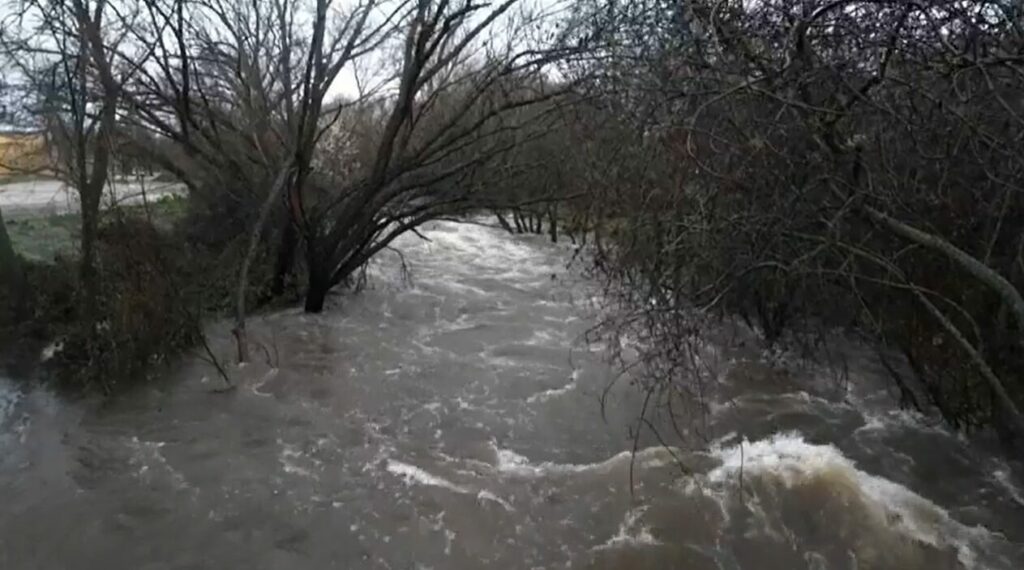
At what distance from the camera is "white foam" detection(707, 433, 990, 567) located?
6.08 metres

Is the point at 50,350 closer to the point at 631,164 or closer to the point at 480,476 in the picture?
the point at 480,476

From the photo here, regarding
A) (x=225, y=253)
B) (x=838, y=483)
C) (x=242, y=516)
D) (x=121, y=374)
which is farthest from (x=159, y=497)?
(x=225, y=253)

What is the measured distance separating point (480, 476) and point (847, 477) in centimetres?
298

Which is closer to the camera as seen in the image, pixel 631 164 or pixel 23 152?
pixel 631 164

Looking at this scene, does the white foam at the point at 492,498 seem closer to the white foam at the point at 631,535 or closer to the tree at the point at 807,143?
the white foam at the point at 631,535

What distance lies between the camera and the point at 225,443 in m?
7.75

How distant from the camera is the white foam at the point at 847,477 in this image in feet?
20.0

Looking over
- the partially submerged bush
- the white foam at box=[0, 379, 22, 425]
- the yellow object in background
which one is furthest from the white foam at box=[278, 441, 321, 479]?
the yellow object in background

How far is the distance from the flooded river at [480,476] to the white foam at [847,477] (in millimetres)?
21

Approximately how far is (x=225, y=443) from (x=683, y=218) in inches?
193

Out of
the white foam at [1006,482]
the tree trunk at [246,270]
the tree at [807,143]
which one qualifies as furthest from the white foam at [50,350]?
the white foam at [1006,482]

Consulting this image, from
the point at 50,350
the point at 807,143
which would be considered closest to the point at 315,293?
the point at 50,350

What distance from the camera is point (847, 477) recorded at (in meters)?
6.86

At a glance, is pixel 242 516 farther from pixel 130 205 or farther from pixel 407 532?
pixel 130 205
